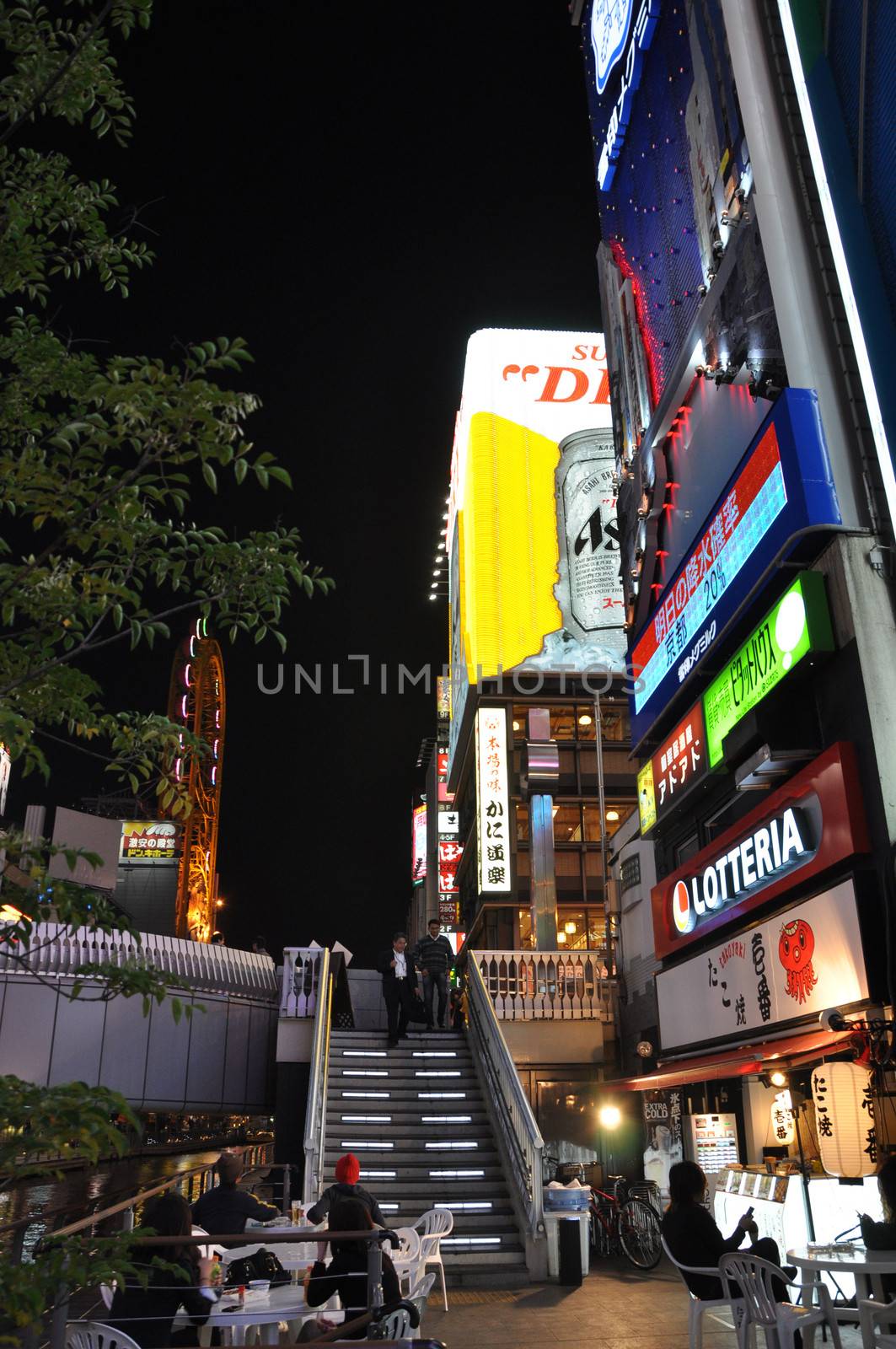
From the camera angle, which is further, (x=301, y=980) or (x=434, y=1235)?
(x=301, y=980)

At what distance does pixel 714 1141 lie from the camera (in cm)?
1301

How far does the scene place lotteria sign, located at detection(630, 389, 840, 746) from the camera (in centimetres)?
968

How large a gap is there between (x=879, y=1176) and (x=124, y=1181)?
1819cm

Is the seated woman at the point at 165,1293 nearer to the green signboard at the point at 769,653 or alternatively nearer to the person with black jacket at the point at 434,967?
the green signboard at the point at 769,653

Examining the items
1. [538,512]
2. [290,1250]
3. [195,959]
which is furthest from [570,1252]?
[538,512]

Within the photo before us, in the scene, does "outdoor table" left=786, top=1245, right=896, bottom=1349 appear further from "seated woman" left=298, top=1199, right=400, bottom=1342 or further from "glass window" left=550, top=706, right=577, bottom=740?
"glass window" left=550, top=706, right=577, bottom=740

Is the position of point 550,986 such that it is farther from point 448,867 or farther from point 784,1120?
point 448,867

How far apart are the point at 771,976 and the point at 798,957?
889 mm

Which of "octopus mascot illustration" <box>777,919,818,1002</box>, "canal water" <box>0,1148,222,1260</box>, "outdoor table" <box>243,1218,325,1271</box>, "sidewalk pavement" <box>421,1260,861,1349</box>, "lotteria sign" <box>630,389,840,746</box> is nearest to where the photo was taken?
"outdoor table" <box>243,1218,325,1271</box>

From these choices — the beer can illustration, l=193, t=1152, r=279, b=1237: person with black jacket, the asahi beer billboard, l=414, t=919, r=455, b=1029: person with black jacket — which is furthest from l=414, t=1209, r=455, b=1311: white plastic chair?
the beer can illustration

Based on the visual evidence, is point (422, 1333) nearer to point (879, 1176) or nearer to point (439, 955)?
point (879, 1176)

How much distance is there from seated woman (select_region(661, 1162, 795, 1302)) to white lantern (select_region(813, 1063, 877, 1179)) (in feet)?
9.29

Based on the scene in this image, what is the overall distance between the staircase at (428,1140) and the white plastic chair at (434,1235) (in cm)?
106

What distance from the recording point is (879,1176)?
6762 mm
